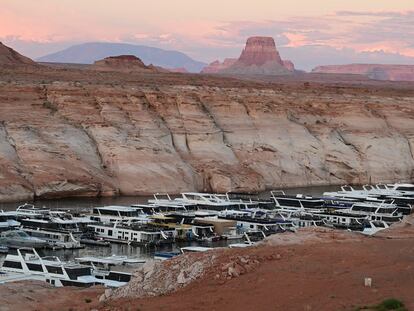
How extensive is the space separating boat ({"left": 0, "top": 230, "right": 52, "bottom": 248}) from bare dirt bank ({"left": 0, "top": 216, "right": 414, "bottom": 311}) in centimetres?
1971

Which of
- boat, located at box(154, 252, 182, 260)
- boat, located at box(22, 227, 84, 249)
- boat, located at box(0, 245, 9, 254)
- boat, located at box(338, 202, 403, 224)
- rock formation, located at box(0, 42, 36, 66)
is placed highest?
rock formation, located at box(0, 42, 36, 66)

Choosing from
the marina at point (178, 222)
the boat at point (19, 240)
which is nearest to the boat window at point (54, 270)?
the marina at point (178, 222)

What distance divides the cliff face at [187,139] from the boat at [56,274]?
29.8 metres

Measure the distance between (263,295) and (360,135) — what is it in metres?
75.6

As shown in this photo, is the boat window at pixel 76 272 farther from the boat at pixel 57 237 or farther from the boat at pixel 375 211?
the boat at pixel 375 211

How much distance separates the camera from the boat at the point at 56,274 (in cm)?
3581

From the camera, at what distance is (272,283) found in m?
24.7

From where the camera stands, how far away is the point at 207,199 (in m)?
67.9

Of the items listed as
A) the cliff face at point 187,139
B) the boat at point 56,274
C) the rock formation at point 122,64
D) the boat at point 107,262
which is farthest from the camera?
the rock formation at point 122,64

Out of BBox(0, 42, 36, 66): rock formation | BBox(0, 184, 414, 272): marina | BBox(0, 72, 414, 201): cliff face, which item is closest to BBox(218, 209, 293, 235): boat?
BBox(0, 184, 414, 272): marina

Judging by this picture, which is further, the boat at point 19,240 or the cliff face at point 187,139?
the cliff face at point 187,139

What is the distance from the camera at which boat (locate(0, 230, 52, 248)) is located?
4946 centimetres

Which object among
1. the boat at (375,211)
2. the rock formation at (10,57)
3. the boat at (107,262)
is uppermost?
the rock formation at (10,57)

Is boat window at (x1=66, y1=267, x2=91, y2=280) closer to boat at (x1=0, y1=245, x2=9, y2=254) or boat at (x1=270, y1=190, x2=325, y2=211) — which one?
boat at (x1=0, y1=245, x2=9, y2=254)
